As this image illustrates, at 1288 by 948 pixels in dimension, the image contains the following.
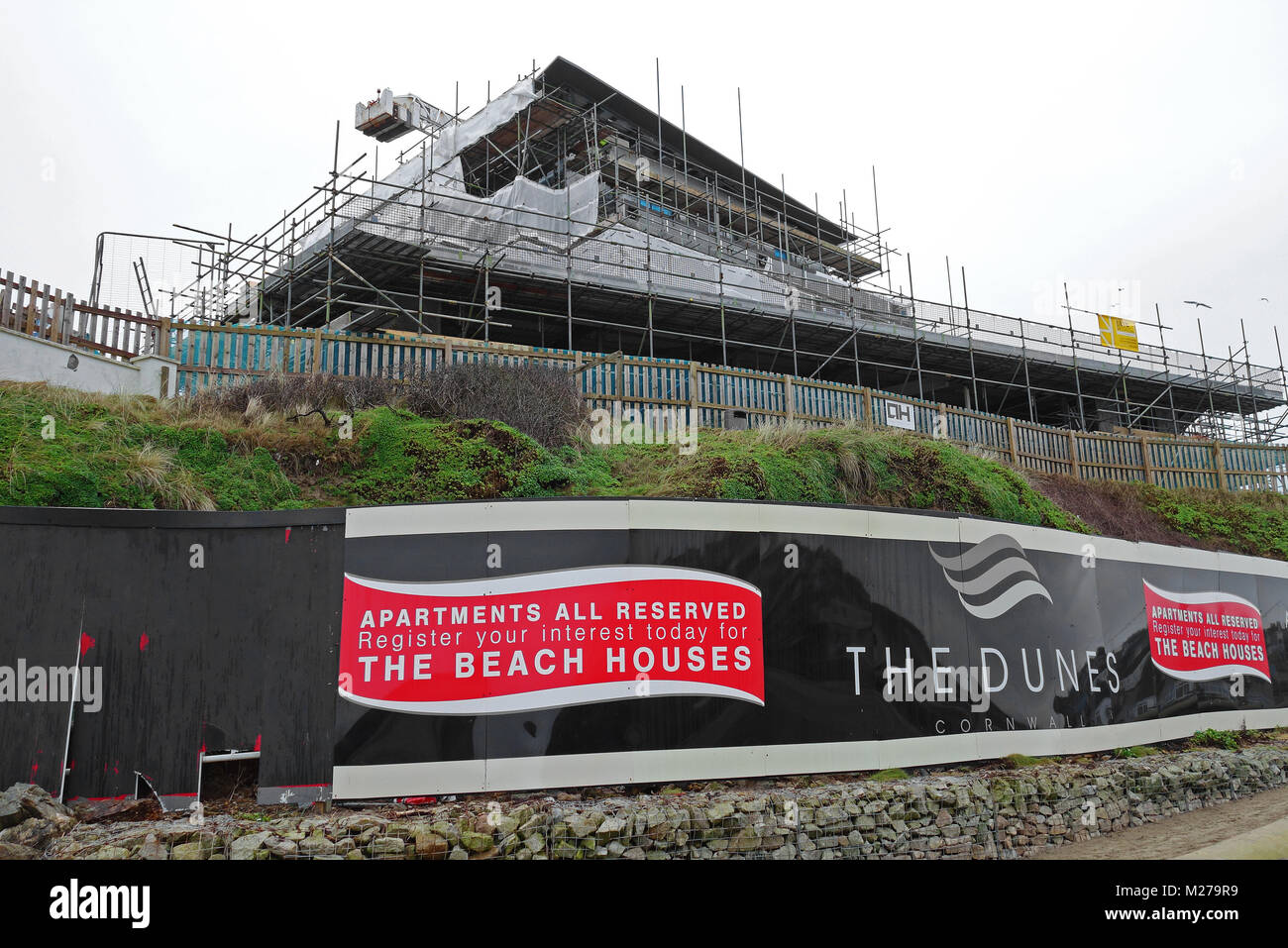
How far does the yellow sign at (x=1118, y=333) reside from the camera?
33.1 meters

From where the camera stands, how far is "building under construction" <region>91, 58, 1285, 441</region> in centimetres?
2247

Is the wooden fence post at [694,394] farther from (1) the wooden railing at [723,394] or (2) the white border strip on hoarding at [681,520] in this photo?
(2) the white border strip on hoarding at [681,520]

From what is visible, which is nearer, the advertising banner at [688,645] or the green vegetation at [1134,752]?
the advertising banner at [688,645]

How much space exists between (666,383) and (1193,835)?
35.2 ft

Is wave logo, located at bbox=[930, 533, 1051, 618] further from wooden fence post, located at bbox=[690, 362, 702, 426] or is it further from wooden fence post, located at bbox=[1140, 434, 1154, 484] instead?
wooden fence post, located at bbox=[1140, 434, 1154, 484]

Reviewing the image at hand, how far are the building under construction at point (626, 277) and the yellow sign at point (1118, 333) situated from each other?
0.29 meters

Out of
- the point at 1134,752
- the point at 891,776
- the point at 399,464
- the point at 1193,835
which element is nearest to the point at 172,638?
the point at 399,464

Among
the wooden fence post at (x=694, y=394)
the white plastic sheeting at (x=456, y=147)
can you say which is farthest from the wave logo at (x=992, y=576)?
the white plastic sheeting at (x=456, y=147)

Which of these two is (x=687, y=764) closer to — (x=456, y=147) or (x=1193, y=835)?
(x=1193, y=835)

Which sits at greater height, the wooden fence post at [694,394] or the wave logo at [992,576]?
the wooden fence post at [694,394]

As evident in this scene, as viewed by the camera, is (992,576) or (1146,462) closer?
(992,576)

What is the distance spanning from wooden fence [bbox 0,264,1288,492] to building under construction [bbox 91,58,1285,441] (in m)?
4.80

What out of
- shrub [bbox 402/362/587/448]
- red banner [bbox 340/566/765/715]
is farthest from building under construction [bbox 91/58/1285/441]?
red banner [bbox 340/566/765/715]

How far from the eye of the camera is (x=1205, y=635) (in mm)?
12398
